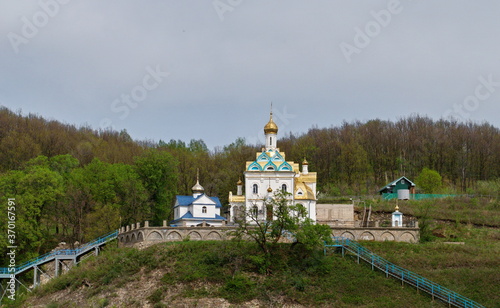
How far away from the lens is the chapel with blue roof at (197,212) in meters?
48.7

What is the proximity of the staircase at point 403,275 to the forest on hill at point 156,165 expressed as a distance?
19413 millimetres

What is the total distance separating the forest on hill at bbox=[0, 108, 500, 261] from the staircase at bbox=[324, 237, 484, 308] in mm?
19413

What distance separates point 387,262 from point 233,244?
9088 millimetres

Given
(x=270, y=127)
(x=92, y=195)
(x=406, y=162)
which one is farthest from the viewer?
(x=406, y=162)

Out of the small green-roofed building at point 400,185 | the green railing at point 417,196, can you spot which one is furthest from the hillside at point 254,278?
the small green-roofed building at point 400,185

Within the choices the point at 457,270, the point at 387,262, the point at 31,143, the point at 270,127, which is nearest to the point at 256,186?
the point at 270,127

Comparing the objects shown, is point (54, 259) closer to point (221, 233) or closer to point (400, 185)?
point (221, 233)

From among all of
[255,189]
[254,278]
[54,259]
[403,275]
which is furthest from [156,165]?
[403,275]

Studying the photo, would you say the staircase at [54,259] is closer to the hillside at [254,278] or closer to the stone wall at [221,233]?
the hillside at [254,278]

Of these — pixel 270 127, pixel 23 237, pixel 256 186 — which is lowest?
pixel 23 237

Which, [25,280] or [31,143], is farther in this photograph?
[31,143]

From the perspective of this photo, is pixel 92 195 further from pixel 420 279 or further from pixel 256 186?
pixel 420 279

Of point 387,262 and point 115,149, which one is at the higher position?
point 115,149

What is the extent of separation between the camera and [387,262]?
38.0 m
